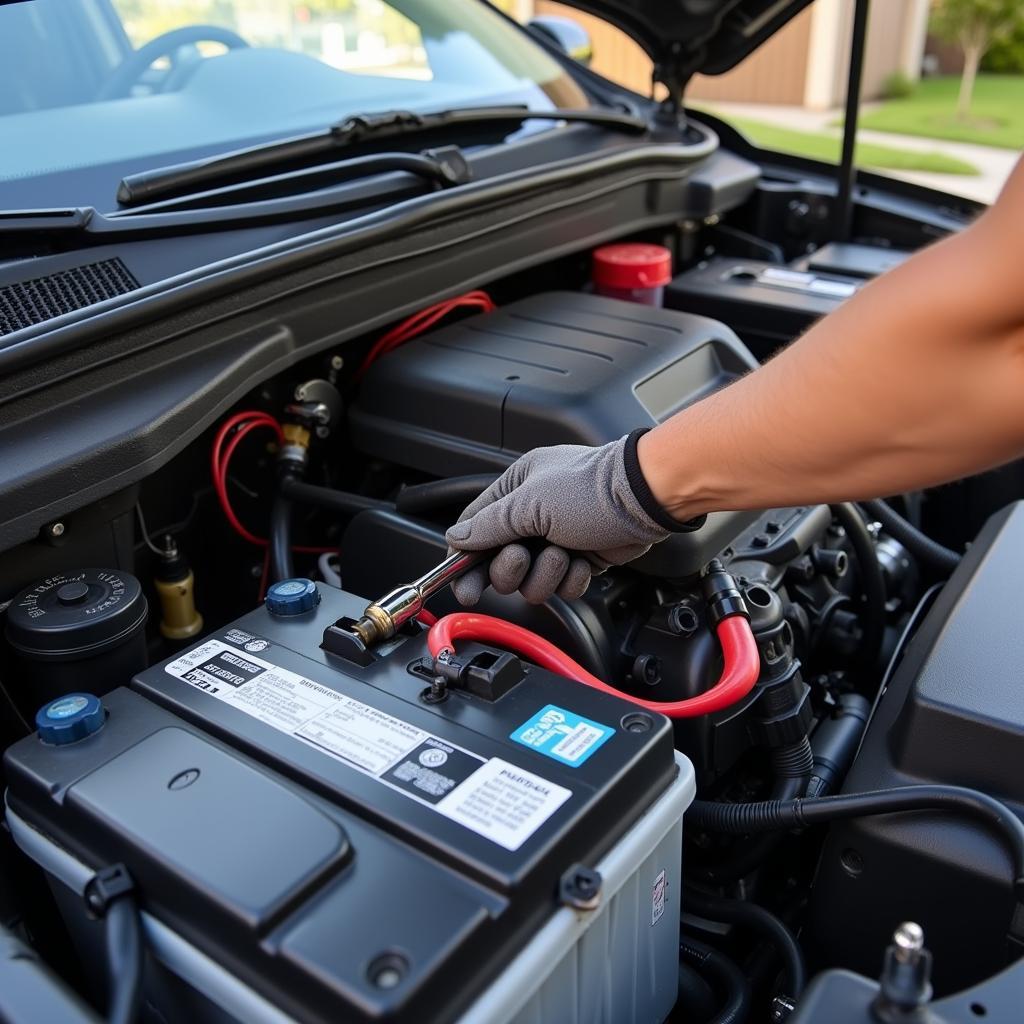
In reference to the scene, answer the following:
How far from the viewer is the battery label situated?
88 cm

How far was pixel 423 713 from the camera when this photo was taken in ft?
3.26

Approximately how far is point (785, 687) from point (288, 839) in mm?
646

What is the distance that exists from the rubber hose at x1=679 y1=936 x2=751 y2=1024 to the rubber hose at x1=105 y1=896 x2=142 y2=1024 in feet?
2.00

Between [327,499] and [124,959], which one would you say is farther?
[327,499]

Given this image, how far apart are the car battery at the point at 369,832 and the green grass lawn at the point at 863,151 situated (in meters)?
8.74

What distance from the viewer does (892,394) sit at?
84 cm

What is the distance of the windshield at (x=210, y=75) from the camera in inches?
56.2

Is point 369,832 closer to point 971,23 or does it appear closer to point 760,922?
point 760,922

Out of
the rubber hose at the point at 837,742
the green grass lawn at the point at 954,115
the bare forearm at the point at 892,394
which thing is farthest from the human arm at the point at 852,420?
the green grass lawn at the point at 954,115

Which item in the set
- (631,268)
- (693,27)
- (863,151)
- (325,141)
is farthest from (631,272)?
(863,151)

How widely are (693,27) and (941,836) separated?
1794 millimetres

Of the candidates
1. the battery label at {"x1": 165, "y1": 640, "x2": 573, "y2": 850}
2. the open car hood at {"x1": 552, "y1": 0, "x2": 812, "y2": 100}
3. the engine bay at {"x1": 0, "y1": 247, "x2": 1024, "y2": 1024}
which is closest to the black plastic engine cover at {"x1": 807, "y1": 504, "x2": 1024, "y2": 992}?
the engine bay at {"x1": 0, "y1": 247, "x2": 1024, "y2": 1024}

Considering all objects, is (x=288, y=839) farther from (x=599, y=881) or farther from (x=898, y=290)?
(x=898, y=290)

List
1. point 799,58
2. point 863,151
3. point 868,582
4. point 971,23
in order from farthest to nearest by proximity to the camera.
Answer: point 799,58 < point 971,23 < point 863,151 < point 868,582
